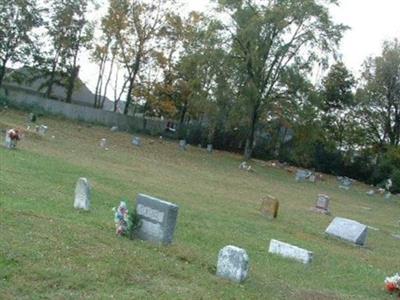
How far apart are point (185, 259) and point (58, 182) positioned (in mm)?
7851

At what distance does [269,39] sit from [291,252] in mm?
35625

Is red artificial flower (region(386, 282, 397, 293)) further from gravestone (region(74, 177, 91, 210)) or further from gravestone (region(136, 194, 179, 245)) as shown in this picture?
gravestone (region(74, 177, 91, 210))

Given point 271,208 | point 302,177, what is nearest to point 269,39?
point 302,177

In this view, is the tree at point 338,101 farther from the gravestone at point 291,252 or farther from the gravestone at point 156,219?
the gravestone at point 156,219

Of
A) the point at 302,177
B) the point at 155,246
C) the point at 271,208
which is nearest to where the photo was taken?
the point at 155,246

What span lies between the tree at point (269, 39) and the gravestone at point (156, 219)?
3423cm

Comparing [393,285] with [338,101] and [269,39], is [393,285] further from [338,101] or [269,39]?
[338,101]

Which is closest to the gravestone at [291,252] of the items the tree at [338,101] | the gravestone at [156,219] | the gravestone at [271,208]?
the gravestone at [156,219]

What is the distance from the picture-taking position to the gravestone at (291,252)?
39.3 feet

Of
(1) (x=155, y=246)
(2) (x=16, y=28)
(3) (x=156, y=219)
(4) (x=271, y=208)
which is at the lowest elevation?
(1) (x=155, y=246)

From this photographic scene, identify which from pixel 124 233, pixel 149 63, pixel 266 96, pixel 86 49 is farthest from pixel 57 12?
pixel 124 233

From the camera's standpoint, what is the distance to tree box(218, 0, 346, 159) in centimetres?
4516

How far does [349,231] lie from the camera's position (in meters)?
16.5

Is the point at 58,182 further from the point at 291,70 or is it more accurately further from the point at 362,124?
the point at 362,124
